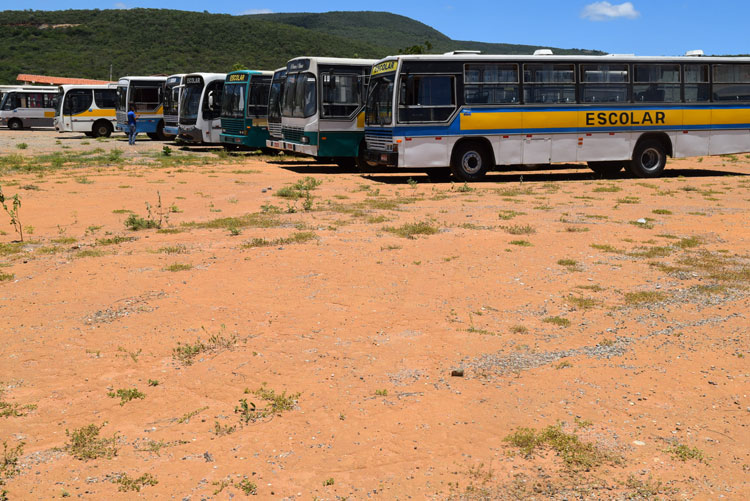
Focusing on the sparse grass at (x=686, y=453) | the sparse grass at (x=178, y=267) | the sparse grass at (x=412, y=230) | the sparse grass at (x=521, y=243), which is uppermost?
the sparse grass at (x=412, y=230)

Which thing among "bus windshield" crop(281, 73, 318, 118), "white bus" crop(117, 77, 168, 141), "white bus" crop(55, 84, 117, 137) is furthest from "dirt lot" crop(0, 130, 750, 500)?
"white bus" crop(55, 84, 117, 137)

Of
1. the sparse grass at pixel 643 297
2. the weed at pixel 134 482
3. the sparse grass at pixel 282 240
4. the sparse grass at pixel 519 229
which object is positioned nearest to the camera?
the weed at pixel 134 482

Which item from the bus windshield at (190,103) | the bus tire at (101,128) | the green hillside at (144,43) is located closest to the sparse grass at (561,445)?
the bus windshield at (190,103)

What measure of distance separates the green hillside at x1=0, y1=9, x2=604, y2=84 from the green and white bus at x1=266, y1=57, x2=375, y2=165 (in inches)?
2432

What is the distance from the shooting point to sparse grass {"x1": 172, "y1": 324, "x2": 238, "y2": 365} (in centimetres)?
618

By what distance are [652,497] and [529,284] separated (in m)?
4.60

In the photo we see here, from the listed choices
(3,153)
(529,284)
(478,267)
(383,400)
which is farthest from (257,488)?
(3,153)

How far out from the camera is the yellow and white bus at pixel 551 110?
61.3ft

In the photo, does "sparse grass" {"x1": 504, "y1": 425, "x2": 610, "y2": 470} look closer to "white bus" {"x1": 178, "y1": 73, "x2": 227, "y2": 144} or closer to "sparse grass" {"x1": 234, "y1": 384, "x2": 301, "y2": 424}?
"sparse grass" {"x1": 234, "y1": 384, "x2": 301, "y2": 424}

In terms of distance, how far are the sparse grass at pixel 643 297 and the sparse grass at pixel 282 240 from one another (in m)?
4.67

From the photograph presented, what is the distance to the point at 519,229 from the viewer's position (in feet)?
38.5

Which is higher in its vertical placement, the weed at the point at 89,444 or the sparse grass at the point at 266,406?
the sparse grass at the point at 266,406

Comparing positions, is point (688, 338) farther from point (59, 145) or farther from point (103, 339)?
point (59, 145)

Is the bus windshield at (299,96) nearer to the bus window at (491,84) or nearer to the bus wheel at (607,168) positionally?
the bus window at (491,84)
